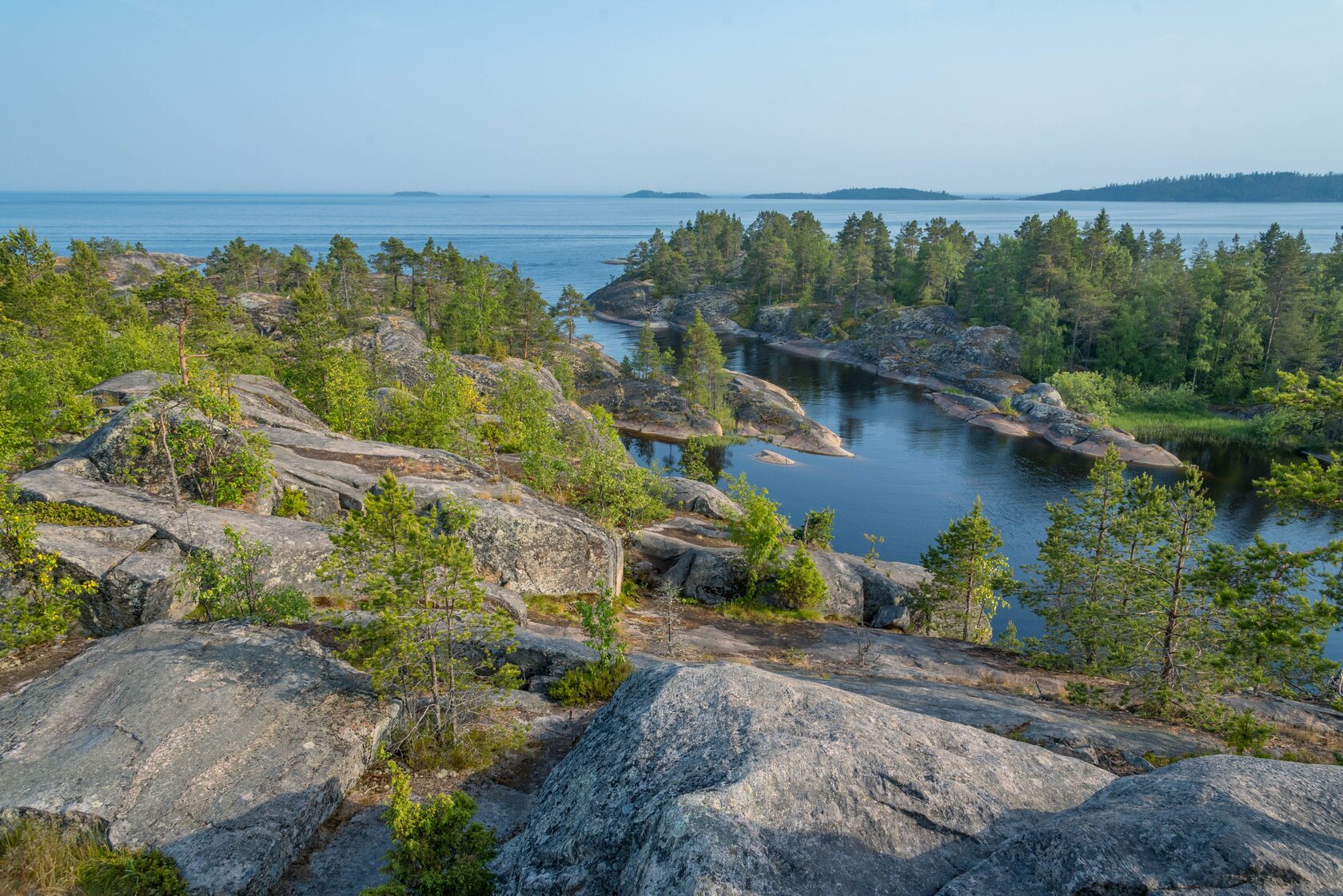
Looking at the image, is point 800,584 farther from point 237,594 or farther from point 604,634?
point 237,594

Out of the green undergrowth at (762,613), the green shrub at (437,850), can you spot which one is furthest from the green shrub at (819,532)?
the green shrub at (437,850)

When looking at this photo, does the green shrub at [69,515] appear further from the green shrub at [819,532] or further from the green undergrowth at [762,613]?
the green shrub at [819,532]

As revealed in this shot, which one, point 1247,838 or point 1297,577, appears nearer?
point 1247,838

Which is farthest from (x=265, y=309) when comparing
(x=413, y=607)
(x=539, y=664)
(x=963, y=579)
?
(x=413, y=607)

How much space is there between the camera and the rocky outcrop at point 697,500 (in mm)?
43750

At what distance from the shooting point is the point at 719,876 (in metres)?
7.15

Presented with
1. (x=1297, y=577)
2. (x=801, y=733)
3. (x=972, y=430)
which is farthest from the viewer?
(x=972, y=430)

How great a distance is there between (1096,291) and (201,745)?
116 meters

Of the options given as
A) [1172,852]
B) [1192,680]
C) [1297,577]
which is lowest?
[1192,680]

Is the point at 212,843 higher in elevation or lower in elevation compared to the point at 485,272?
lower

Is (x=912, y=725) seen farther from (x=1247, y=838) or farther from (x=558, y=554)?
(x=558, y=554)

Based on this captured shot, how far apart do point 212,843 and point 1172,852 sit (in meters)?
11.9

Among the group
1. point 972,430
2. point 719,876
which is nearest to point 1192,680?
point 719,876

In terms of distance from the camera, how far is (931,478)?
69.2m
